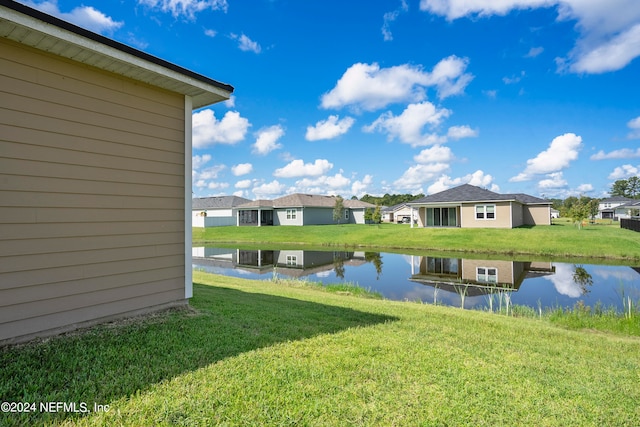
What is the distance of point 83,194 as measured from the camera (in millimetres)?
3553

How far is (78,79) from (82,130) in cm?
54

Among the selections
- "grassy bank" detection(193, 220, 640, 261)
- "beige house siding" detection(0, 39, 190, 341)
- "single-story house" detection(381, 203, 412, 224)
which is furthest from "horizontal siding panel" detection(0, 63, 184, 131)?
"single-story house" detection(381, 203, 412, 224)

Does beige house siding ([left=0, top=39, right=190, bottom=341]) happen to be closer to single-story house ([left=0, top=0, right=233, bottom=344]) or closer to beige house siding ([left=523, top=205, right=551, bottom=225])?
single-story house ([left=0, top=0, right=233, bottom=344])

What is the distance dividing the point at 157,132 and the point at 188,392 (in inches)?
125

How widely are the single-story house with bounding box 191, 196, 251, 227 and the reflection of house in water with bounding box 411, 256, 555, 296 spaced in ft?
84.8

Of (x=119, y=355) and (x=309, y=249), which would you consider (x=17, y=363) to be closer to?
(x=119, y=355)

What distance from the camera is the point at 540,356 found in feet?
12.0

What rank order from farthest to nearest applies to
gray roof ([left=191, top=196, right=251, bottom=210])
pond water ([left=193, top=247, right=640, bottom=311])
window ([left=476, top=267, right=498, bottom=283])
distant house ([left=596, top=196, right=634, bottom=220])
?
1. distant house ([left=596, top=196, right=634, bottom=220])
2. gray roof ([left=191, top=196, right=251, bottom=210])
3. window ([left=476, top=267, right=498, bottom=283])
4. pond water ([left=193, top=247, right=640, bottom=311])

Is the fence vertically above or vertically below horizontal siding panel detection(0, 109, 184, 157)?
below

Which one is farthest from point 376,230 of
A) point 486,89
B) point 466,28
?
point 466,28

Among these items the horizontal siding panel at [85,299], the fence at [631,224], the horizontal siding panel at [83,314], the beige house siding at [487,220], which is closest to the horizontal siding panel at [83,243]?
the horizontal siding panel at [85,299]

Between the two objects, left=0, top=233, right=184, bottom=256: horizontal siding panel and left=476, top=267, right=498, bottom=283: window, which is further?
left=476, top=267, right=498, bottom=283: window

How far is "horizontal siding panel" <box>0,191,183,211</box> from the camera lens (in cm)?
310

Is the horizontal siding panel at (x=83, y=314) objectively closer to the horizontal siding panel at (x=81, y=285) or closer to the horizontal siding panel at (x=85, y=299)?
the horizontal siding panel at (x=85, y=299)
